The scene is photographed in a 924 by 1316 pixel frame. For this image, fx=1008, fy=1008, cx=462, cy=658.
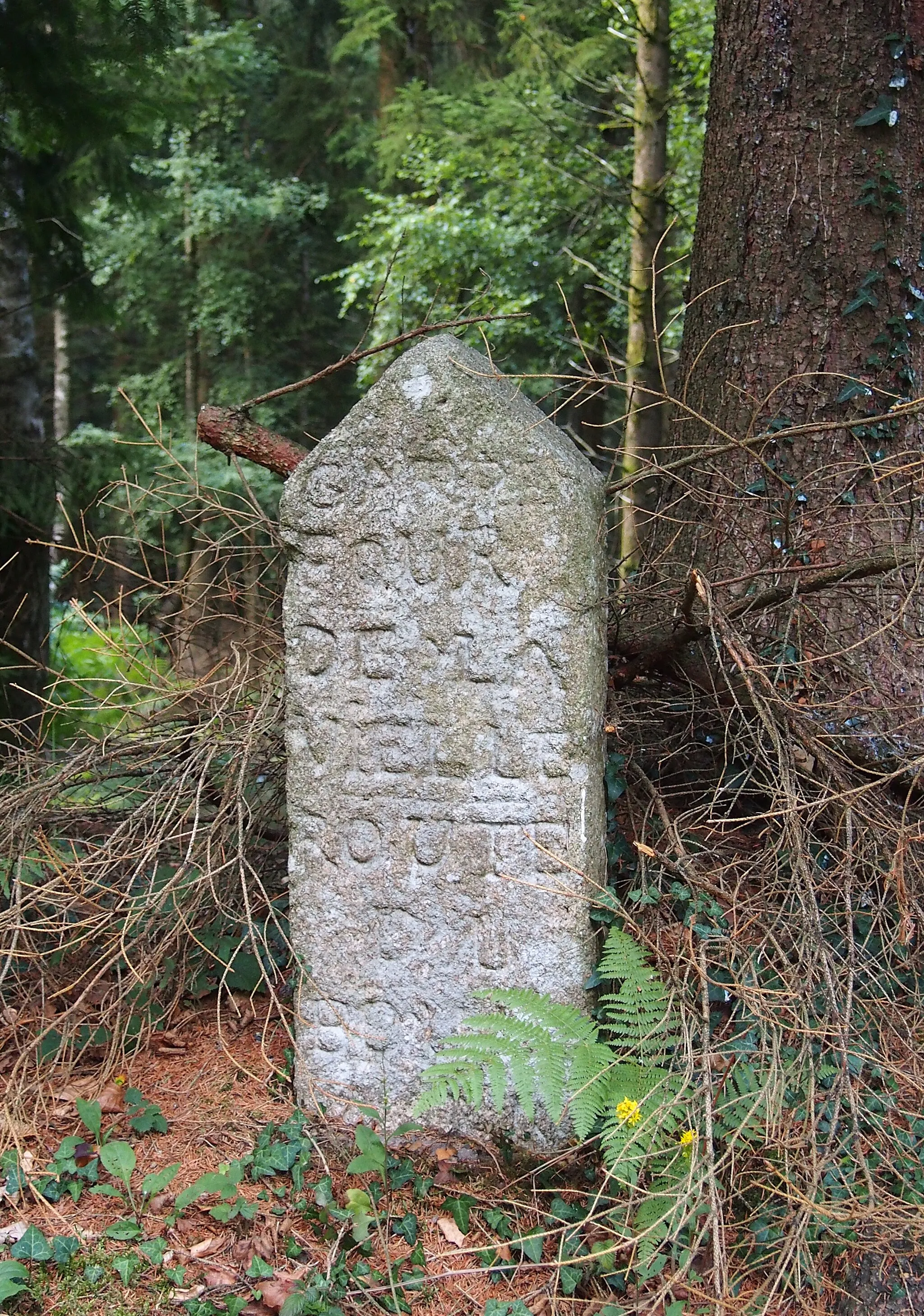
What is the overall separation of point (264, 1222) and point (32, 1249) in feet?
1.77

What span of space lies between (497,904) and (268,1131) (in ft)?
2.95

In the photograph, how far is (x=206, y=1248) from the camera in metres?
2.46

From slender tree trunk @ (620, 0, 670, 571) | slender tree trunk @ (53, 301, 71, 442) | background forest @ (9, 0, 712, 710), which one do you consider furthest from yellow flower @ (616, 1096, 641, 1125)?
slender tree trunk @ (53, 301, 71, 442)

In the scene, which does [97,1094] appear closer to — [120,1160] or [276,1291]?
[120,1160]

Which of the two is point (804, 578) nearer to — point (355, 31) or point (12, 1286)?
point (12, 1286)

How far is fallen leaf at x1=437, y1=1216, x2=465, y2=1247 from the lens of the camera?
2.51 meters

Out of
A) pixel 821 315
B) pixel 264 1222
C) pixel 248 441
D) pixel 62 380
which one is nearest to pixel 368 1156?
pixel 264 1222

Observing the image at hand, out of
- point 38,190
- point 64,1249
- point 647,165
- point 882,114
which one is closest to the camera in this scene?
point 64,1249

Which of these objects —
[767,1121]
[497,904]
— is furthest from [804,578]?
[767,1121]

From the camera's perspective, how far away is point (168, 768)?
11.9 feet

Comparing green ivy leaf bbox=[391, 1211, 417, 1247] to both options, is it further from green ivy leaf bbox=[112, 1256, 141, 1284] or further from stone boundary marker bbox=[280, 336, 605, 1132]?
green ivy leaf bbox=[112, 1256, 141, 1284]

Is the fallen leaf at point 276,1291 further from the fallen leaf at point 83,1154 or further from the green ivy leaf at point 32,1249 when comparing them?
the fallen leaf at point 83,1154

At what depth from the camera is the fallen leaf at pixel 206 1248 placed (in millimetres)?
2445

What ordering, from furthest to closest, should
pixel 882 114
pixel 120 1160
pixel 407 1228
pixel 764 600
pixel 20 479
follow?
pixel 20 479, pixel 882 114, pixel 764 600, pixel 120 1160, pixel 407 1228
